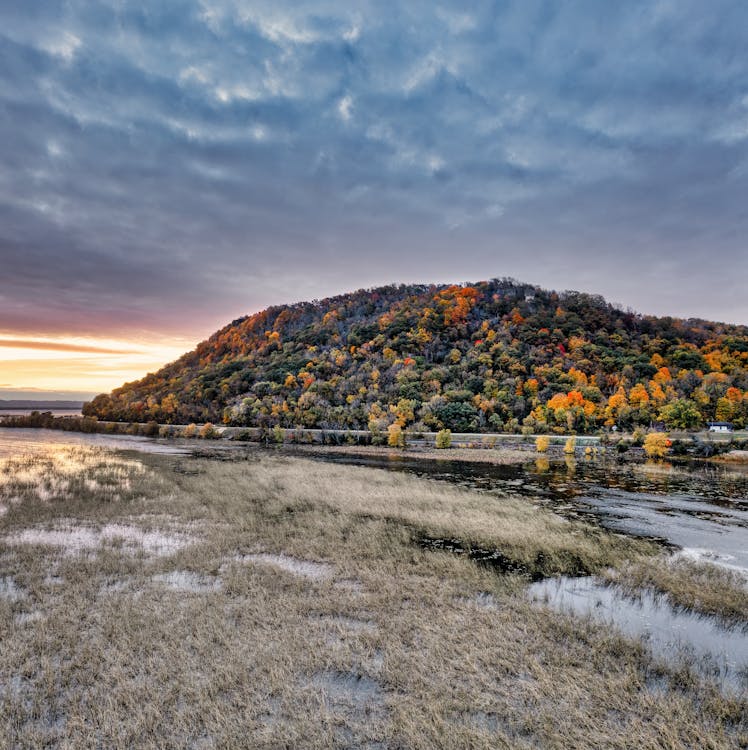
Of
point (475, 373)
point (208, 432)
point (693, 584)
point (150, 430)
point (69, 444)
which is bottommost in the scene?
point (208, 432)

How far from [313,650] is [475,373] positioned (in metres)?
123

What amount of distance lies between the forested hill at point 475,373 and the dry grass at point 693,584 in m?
77.3

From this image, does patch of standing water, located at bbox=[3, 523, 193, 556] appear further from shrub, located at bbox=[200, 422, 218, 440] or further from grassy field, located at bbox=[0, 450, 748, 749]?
shrub, located at bbox=[200, 422, 218, 440]

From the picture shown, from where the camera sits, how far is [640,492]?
1346 inches

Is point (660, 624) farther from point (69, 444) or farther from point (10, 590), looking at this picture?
point (69, 444)

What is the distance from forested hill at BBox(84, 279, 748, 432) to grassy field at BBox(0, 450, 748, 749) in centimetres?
7658

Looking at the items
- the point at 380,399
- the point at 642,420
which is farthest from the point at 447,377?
the point at 642,420

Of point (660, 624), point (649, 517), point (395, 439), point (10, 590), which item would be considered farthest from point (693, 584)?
A: point (395, 439)

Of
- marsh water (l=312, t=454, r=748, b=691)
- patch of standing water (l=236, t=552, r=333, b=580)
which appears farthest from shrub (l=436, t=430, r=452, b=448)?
patch of standing water (l=236, t=552, r=333, b=580)

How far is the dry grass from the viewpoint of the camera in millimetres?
12086

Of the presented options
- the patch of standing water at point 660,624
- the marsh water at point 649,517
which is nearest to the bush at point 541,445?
the marsh water at point 649,517

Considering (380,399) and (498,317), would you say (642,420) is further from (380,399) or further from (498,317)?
(498,317)

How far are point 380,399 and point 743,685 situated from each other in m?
107

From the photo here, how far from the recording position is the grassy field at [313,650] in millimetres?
6727
